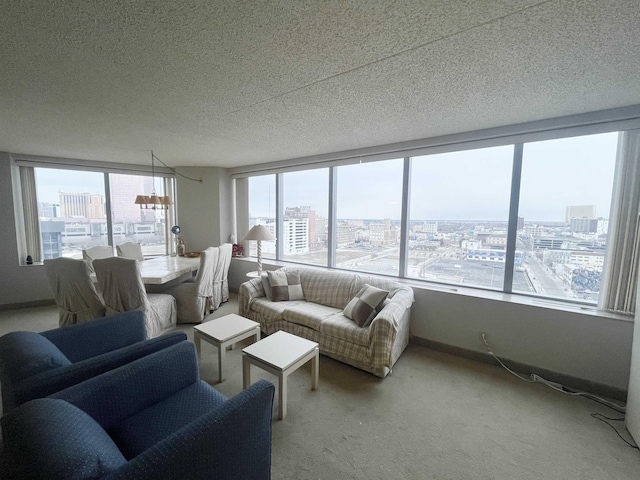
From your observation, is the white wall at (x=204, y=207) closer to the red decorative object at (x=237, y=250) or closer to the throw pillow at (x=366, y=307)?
the red decorative object at (x=237, y=250)

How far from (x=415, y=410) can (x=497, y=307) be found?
4.47ft

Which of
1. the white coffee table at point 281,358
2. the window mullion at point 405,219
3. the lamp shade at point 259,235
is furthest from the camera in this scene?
the lamp shade at point 259,235

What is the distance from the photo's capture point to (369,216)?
364 centimetres

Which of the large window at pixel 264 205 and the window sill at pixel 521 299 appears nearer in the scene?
the window sill at pixel 521 299

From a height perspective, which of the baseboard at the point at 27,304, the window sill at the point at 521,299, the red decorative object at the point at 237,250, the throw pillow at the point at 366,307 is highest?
the red decorative object at the point at 237,250

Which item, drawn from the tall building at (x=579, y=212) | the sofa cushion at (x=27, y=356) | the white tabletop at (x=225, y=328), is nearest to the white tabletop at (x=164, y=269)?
the white tabletop at (x=225, y=328)

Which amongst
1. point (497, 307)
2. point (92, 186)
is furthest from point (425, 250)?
point (92, 186)

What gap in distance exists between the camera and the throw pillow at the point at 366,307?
2.54m

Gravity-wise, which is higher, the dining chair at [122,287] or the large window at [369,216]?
the large window at [369,216]

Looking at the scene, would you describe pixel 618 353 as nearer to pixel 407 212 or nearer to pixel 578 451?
pixel 578 451

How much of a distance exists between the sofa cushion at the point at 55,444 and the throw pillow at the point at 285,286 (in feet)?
7.43

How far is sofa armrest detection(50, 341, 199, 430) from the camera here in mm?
1175

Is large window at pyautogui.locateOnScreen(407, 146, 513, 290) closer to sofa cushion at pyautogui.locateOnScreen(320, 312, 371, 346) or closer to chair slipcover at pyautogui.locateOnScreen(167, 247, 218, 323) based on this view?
sofa cushion at pyautogui.locateOnScreen(320, 312, 371, 346)

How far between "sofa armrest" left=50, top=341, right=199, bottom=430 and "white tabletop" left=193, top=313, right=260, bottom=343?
66 cm
